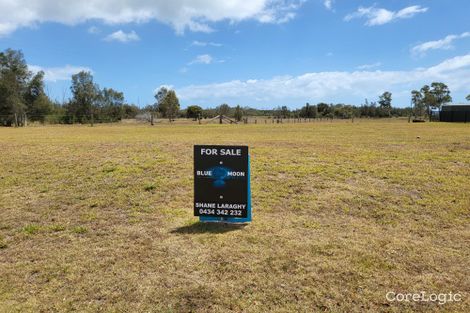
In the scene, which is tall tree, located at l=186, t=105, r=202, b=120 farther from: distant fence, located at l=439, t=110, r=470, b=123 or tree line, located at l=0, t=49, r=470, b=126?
distant fence, located at l=439, t=110, r=470, b=123

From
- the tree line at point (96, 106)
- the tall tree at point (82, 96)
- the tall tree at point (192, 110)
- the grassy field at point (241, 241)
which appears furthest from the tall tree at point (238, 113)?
the grassy field at point (241, 241)

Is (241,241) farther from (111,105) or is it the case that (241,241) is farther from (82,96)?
(111,105)

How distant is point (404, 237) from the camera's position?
495cm

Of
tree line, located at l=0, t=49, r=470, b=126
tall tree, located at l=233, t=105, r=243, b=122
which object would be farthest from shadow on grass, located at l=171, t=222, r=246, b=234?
tall tree, located at l=233, t=105, r=243, b=122

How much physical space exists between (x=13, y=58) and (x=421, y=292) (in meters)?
67.6

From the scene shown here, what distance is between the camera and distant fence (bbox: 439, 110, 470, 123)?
2264 inches

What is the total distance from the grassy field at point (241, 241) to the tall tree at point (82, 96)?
70.0 meters

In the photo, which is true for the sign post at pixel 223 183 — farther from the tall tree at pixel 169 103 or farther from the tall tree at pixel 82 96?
the tall tree at pixel 82 96

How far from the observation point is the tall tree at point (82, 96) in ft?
242

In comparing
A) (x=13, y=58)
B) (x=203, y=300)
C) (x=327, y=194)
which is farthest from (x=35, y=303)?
(x=13, y=58)

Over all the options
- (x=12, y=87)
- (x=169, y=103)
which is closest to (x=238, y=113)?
(x=169, y=103)

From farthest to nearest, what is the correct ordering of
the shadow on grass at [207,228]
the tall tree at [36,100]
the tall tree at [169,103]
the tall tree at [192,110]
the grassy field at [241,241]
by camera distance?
1. the tall tree at [192,110]
2. the tall tree at [169,103]
3. the tall tree at [36,100]
4. the shadow on grass at [207,228]
5. the grassy field at [241,241]

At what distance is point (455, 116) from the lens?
59750 mm

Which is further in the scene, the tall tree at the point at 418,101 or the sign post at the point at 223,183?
the tall tree at the point at 418,101
